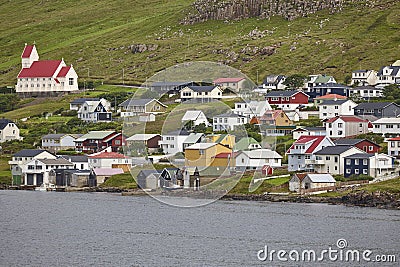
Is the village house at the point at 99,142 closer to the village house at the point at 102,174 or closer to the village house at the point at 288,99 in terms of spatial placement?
the village house at the point at 102,174

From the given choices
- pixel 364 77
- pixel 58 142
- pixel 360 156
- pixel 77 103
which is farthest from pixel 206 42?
pixel 360 156

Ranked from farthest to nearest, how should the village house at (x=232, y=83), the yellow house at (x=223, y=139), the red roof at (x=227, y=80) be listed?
the red roof at (x=227, y=80), the village house at (x=232, y=83), the yellow house at (x=223, y=139)

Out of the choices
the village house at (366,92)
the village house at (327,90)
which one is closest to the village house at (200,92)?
the village house at (327,90)

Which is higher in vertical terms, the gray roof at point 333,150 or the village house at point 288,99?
the village house at point 288,99

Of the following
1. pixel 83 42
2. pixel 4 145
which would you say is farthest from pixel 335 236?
pixel 83 42

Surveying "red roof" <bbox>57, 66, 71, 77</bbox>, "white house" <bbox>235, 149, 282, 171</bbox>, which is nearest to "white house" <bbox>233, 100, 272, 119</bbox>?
"white house" <bbox>235, 149, 282, 171</bbox>

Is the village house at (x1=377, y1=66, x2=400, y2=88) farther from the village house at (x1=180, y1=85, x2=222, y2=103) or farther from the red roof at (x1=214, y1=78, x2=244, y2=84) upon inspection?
the village house at (x1=180, y1=85, x2=222, y2=103)

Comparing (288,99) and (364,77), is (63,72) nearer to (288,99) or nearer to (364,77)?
(288,99)
